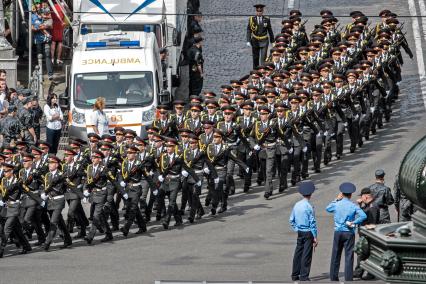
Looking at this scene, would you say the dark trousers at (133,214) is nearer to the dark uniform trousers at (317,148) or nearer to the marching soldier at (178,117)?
the marching soldier at (178,117)

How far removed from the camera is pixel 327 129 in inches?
941

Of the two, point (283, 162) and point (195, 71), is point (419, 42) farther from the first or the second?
point (283, 162)

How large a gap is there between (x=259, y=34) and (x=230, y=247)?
11866 millimetres

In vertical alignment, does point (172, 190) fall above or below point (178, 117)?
below

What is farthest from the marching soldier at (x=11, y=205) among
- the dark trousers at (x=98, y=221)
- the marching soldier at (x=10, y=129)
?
the marching soldier at (x=10, y=129)

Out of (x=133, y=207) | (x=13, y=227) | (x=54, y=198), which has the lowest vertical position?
(x=13, y=227)

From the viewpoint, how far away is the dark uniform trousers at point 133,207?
1972 centimetres

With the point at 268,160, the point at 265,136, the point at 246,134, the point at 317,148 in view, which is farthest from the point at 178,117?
the point at 317,148

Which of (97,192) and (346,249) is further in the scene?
(97,192)

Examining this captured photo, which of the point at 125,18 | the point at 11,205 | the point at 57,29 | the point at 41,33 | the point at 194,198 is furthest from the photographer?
the point at 57,29

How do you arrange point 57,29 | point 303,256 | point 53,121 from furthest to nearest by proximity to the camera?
point 57,29 < point 53,121 < point 303,256

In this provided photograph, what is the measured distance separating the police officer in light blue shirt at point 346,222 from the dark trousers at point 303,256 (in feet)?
1.01

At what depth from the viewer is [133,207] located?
19.8m

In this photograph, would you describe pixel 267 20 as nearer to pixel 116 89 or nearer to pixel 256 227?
pixel 116 89
